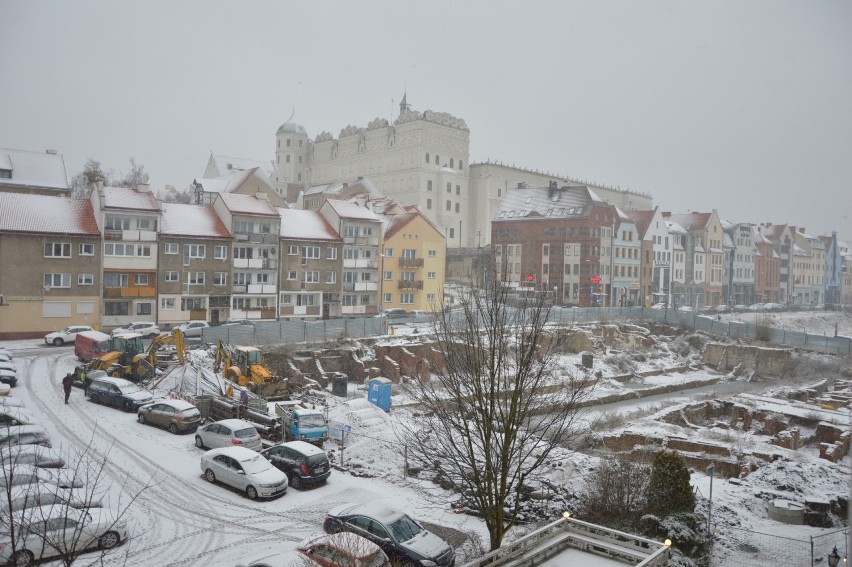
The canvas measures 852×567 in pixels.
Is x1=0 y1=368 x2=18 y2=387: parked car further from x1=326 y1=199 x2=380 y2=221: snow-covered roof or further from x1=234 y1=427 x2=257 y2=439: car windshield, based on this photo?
x1=326 y1=199 x2=380 y2=221: snow-covered roof

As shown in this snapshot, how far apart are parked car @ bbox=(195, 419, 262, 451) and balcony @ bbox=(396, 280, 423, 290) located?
3468 centimetres

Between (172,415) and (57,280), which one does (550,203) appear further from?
(172,415)

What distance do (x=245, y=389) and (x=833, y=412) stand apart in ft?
82.8

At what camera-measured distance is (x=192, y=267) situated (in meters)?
43.1

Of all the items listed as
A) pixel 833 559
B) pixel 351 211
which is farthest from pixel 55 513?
pixel 351 211

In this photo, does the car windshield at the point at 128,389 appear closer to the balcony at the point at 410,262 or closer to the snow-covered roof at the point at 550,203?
the balcony at the point at 410,262

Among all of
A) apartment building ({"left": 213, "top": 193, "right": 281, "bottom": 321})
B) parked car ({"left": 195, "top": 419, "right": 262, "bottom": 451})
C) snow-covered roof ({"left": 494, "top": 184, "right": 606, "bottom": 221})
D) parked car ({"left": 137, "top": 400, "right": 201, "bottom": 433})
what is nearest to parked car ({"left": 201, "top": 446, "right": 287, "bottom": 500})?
parked car ({"left": 195, "top": 419, "right": 262, "bottom": 451})

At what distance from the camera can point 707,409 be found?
3256 centimetres

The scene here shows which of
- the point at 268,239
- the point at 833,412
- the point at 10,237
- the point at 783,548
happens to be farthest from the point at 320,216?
the point at 783,548

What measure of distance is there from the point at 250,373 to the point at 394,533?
1705 centimetres

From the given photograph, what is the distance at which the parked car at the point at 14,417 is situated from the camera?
62.1 feet

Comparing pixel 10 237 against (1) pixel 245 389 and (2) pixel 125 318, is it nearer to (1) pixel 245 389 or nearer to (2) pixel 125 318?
(2) pixel 125 318

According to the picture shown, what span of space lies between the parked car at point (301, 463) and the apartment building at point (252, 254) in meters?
27.4

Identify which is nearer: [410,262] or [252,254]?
[252,254]
